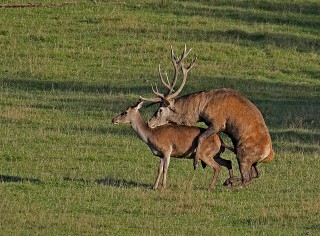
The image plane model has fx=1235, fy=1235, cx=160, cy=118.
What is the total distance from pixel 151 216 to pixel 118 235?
4.00 ft

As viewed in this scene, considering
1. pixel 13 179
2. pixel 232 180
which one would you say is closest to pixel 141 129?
pixel 232 180

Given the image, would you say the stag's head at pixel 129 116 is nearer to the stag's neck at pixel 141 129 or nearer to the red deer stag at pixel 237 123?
the stag's neck at pixel 141 129

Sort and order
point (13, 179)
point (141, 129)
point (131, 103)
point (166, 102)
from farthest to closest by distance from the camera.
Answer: point (131, 103) → point (166, 102) → point (141, 129) → point (13, 179)

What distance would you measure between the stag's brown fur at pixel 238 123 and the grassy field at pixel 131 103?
51 centimetres

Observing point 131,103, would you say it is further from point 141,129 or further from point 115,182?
point 115,182

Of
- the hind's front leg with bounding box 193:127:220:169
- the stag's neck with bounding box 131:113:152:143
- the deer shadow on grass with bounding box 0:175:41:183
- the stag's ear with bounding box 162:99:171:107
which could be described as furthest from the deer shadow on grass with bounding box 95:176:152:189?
the stag's ear with bounding box 162:99:171:107

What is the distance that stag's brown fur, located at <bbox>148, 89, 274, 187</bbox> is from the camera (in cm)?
1755

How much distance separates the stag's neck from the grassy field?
2.17 feet

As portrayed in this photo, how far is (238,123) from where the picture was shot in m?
17.6

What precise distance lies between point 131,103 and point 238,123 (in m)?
8.54

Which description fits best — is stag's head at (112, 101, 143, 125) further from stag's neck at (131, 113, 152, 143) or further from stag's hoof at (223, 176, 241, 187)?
stag's hoof at (223, 176, 241, 187)

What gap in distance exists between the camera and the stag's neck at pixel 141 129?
58.0ft

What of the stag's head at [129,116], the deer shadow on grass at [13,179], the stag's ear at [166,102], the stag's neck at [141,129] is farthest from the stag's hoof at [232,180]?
the deer shadow on grass at [13,179]

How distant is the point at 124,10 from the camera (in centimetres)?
3522
